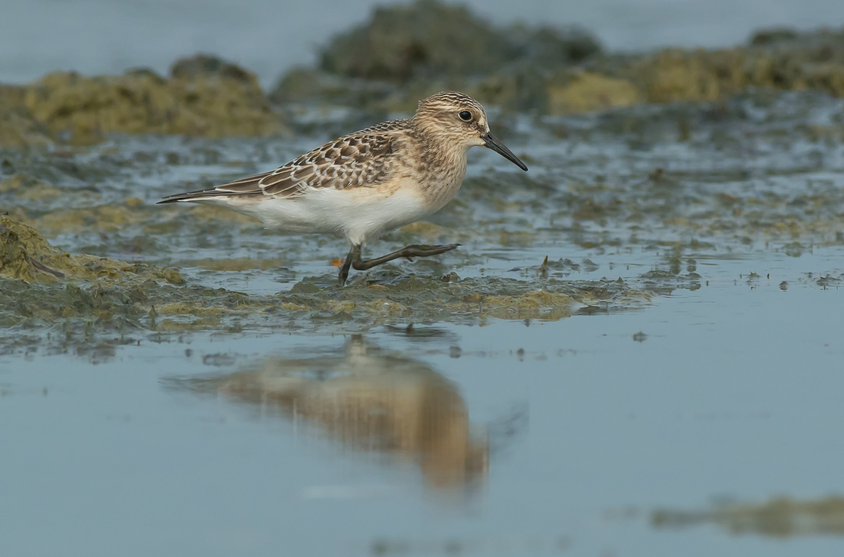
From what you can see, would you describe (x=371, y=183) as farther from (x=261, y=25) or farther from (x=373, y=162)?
(x=261, y=25)

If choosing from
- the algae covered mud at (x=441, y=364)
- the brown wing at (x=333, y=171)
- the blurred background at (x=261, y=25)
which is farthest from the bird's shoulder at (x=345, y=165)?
the blurred background at (x=261, y=25)

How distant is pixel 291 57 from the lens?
24.5 metres

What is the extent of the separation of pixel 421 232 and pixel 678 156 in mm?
5113

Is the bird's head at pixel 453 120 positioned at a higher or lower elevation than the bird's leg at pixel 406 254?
higher

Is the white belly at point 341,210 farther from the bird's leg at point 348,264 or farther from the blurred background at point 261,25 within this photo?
the blurred background at point 261,25

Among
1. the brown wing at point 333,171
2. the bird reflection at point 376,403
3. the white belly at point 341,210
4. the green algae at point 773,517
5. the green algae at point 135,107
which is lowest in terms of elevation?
the green algae at point 773,517

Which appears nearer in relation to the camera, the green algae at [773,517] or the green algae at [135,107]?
the green algae at [773,517]

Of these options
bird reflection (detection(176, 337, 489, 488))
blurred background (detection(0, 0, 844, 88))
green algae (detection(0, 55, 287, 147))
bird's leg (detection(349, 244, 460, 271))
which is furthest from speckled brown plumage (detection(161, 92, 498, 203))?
blurred background (detection(0, 0, 844, 88))

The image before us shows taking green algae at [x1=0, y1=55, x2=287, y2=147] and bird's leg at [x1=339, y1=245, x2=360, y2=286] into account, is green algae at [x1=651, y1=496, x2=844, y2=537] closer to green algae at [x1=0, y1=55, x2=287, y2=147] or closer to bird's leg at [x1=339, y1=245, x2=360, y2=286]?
bird's leg at [x1=339, y1=245, x2=360, y2=286]

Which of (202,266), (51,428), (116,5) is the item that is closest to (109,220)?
(202,266)

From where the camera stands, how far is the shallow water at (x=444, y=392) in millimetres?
4059

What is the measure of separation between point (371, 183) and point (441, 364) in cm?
242

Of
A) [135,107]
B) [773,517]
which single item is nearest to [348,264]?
[773,517]

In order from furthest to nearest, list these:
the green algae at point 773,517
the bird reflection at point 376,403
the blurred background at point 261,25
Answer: the blurred background at point 261,25 → the bird reflection at point 376,403 → the green algae at point 773,517
